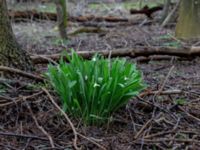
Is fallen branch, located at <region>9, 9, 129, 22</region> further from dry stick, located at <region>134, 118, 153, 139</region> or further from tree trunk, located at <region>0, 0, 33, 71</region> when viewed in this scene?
dry stick, located at <region>134, 118, 153, 139</region>

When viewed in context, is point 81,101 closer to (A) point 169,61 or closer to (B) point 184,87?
(B) point 184,87

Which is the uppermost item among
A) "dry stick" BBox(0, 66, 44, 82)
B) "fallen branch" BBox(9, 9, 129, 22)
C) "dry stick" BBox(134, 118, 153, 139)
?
"dry stick" BBox(0, 66, 44, 82)

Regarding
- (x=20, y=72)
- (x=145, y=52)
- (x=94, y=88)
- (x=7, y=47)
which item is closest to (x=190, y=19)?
(x=145, y=52)

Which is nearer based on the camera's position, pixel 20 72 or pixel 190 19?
pixel 20 72

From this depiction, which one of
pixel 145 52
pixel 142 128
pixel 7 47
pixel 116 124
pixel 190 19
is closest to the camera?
pixel 142 128

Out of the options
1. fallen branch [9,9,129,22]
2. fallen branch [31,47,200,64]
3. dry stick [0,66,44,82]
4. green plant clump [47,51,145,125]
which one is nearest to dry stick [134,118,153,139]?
green plant clump [47,51,145,125]

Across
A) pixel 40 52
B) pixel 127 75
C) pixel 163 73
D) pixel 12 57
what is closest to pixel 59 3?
pixel 40 52

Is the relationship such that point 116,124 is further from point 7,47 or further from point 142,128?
point 7,47
